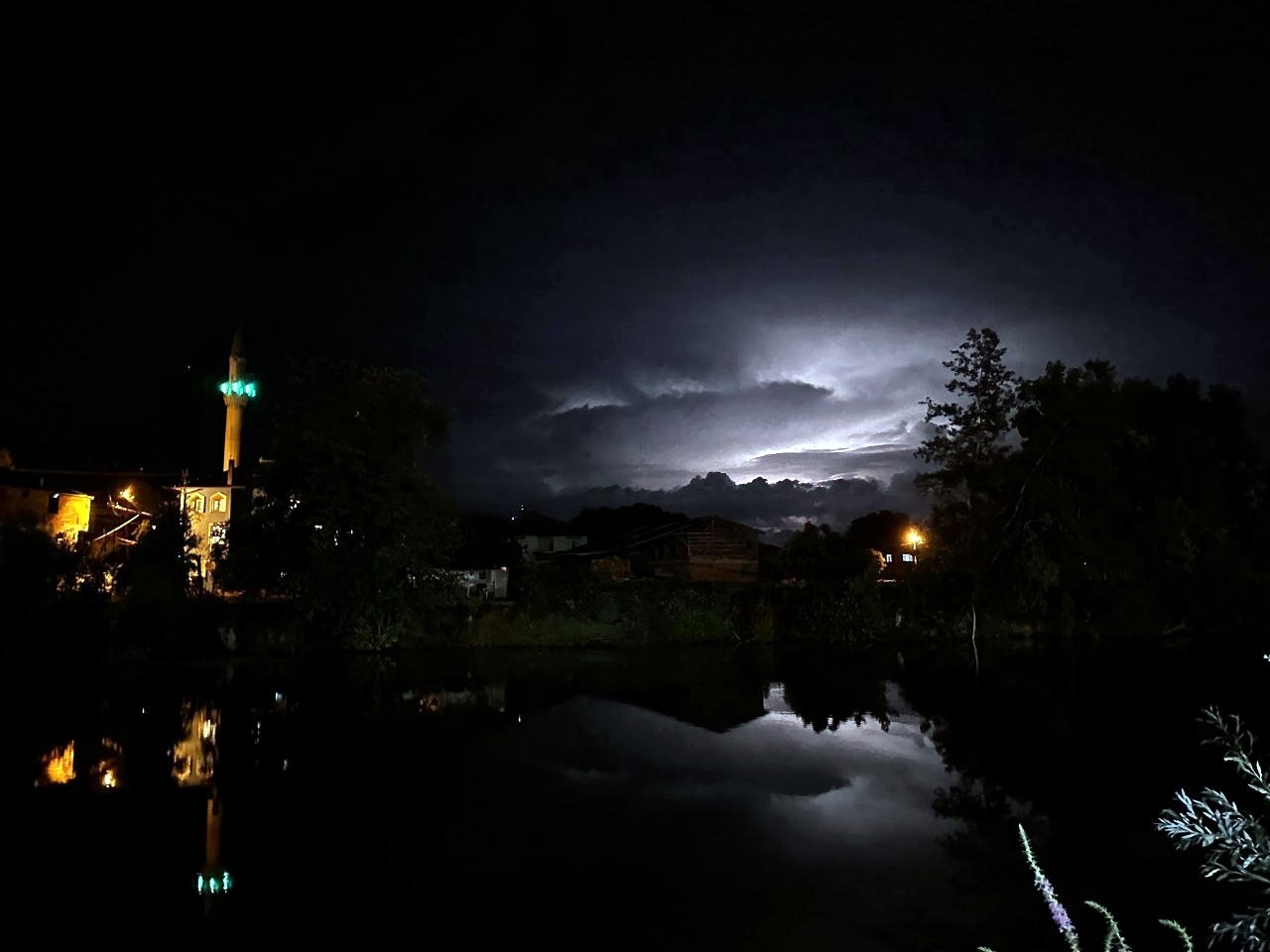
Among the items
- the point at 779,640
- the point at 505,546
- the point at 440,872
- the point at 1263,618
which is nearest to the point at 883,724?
the point at 440,872

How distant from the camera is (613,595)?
113 feet

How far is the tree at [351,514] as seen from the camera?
28.5 m

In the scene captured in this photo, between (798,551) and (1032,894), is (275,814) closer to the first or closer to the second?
(1032,894)

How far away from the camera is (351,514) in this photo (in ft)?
94.9

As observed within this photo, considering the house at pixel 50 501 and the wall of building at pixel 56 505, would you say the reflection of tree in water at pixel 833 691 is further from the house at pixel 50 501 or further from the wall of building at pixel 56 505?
the house at pixel 50 501

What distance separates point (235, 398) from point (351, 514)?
25.1 meters

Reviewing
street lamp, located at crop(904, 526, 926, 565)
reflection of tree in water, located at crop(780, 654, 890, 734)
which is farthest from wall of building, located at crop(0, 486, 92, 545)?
street lamp, located at crop(904, 526, 926, 565)

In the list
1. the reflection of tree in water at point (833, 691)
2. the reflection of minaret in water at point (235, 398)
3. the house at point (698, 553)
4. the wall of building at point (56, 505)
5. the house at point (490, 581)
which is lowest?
the reflection of tree in water at point (833, 691)

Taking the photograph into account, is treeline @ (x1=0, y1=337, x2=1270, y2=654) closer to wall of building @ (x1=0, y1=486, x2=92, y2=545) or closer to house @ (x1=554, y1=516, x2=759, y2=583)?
house @ (x1=554, y1=516, x2=759, y2=583)

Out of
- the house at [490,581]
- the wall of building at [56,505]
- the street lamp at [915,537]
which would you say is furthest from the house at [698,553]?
the wall of building at [56,505]

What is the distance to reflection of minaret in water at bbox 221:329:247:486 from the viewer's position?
47.8 metres

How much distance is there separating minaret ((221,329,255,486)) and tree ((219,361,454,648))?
18.7 m

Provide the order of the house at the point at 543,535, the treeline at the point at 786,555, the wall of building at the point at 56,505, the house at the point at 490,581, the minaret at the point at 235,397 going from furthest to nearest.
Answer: the house at the point at 543,535, the minaret at the point at 235,397, the house at the point at 490,581, the wall of building at the point at 56,505, the treeline at the point at 786,555

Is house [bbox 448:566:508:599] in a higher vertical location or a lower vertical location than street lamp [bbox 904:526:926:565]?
lower
